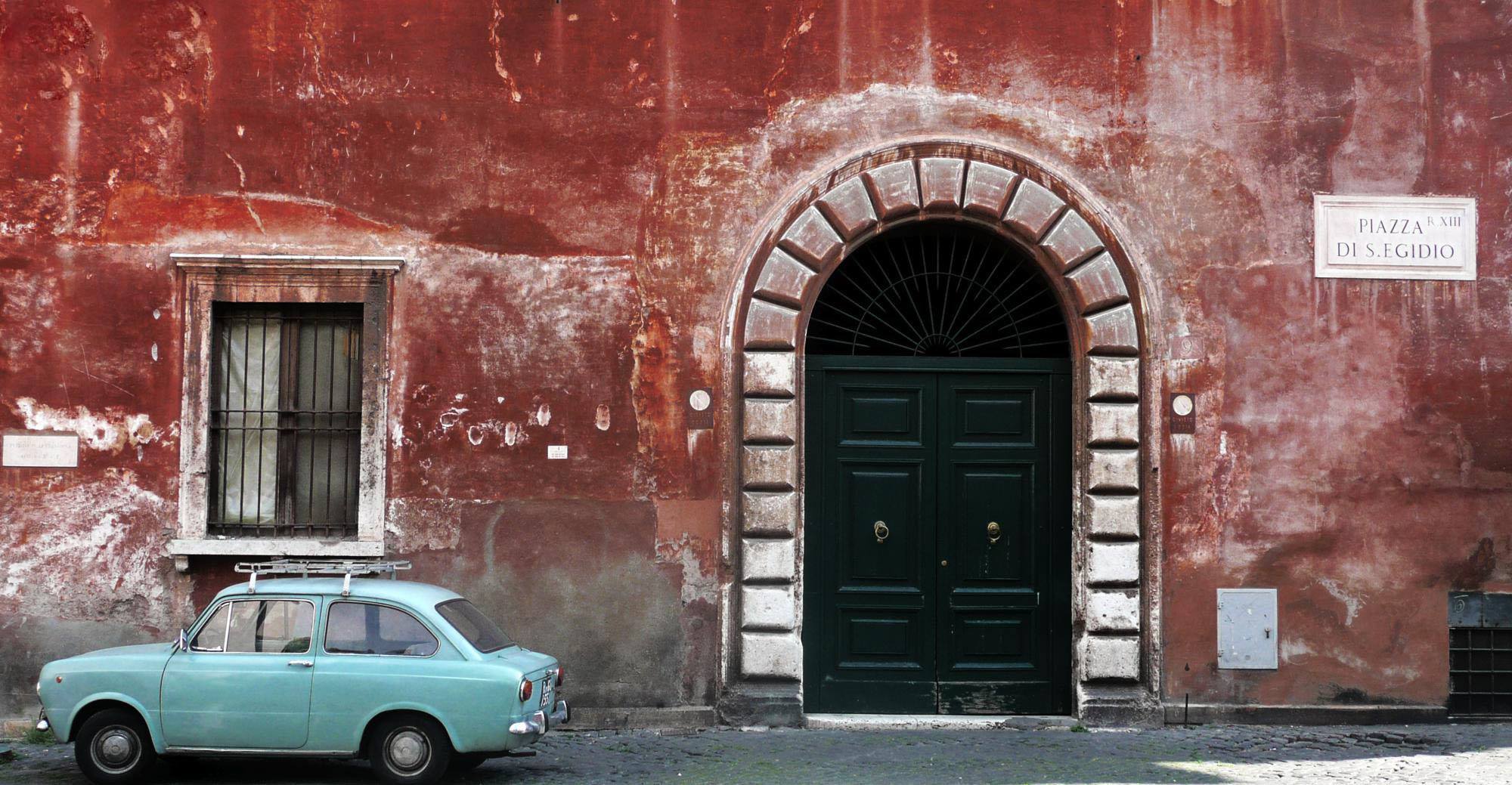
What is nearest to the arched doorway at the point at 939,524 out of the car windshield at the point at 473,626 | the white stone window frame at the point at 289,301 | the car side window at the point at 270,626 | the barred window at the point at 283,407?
the car windshield at the point at 473,626

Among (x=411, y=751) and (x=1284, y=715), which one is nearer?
(x=411, y=751)

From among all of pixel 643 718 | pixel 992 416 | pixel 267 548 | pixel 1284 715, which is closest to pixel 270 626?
pixel 267 548

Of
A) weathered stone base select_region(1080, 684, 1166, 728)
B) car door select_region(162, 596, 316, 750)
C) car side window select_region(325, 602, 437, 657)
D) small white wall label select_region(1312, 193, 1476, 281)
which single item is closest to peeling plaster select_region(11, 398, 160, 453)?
car door select_region(162, 596, 316, 750)

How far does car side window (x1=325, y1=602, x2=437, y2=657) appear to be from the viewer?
7.06 meters

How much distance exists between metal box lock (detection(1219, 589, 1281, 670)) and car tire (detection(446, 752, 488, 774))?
4.85 m

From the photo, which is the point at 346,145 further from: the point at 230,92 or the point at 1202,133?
the point at 1202,133

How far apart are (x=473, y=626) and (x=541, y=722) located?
68 cm

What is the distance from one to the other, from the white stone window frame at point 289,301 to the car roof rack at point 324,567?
0.46 feet

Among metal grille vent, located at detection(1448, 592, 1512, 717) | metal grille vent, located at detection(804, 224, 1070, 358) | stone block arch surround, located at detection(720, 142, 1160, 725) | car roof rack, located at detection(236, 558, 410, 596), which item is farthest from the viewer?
metal grille vent, located at detection(804, 224, 1070, 358)

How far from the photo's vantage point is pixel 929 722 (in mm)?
8883

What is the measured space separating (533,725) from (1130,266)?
4.91 metres

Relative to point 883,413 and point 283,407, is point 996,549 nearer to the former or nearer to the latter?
point 883,413

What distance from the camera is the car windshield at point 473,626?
7203 mm

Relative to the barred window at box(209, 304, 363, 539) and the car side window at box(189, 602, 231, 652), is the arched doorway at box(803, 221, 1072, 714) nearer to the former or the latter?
the barred window at box(209, 304, 363, 539)
